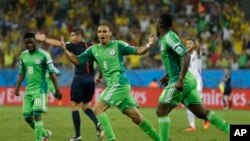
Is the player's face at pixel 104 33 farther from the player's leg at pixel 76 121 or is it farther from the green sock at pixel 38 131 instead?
the player's leg at pixel 76 121

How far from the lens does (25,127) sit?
20594 mm

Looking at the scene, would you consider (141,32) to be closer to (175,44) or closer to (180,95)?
(180,95)

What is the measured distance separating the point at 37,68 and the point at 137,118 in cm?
287

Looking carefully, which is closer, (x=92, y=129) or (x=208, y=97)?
(x=92, y=129)

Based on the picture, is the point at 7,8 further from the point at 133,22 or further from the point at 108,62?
the point at 108,62

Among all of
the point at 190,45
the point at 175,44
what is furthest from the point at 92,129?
the point at 175,44

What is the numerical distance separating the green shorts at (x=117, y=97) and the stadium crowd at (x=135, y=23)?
2011cm

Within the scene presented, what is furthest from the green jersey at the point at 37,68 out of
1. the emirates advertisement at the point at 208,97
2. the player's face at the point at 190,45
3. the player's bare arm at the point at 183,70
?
the emirates advertisement at the point at 208,97

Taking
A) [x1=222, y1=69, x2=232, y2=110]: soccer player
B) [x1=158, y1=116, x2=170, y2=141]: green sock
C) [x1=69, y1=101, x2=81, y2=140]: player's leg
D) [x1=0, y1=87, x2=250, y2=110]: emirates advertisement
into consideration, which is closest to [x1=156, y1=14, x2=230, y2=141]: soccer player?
[x1=158, y1=116, x2=170, y2=141]: green sock

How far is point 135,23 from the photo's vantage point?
38781mm

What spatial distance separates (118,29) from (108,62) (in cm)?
2458

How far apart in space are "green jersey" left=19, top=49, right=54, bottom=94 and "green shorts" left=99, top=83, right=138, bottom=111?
197cm

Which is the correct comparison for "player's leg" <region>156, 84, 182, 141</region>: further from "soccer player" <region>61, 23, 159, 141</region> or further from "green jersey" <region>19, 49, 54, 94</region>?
"green jersey" <region>19, 49, 54, 94</region>

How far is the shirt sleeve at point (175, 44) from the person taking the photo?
12.9 meters
